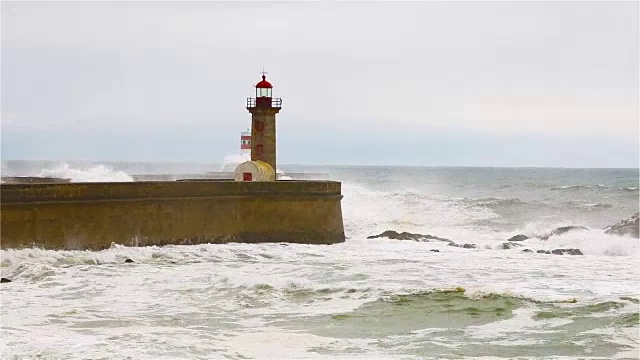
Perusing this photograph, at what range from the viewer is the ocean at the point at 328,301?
7.70m

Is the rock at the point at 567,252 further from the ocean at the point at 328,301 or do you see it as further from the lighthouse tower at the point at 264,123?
the lighthouse tower at the point at 264,123

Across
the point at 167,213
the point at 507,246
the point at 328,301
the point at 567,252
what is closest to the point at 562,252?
the point at 567,252

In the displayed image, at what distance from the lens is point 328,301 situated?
10039mm

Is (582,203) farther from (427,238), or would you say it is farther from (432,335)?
(432,335)

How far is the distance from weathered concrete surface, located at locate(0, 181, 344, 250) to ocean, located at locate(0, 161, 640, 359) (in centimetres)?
28

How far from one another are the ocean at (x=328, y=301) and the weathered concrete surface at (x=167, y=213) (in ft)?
0.92

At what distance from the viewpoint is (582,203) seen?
32406 mm

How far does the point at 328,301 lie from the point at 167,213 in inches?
188

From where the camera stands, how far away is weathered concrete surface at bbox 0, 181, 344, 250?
1254 centimetres

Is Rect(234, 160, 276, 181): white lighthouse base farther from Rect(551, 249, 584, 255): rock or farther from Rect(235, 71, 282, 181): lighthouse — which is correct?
Rect(551, 249, 584, 255): rock

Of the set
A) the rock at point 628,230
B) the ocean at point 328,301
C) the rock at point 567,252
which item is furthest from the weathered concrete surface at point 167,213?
the rock at point 628,230

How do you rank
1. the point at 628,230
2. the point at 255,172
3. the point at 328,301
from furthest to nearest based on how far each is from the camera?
the point at 628,230 < the point at 255,172 < the point at 328,301

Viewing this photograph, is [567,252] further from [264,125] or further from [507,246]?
[264,125]

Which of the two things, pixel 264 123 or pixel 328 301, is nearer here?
pixel 328 301
